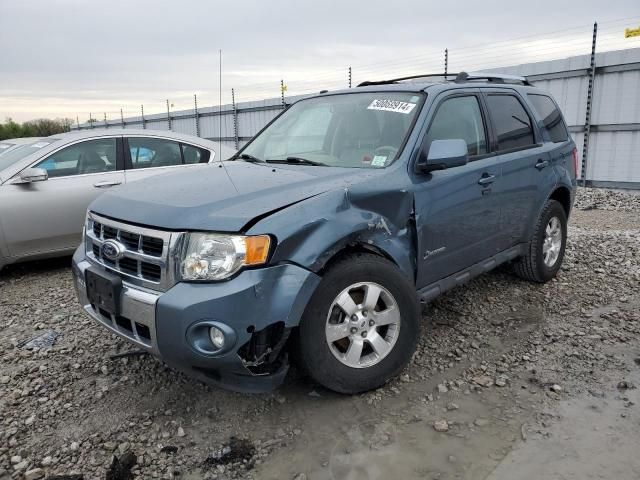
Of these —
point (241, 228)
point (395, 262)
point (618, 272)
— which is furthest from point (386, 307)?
point (618, 272)

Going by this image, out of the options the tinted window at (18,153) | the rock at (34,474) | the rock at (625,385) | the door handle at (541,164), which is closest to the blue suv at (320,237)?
the door handle at (541,164)

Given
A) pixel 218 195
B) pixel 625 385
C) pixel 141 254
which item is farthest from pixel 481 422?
pixel 141 254

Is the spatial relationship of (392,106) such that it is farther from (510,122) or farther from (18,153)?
(18,153)

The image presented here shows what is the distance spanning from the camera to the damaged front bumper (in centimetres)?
253

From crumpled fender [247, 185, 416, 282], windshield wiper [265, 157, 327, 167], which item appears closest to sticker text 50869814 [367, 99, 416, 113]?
windshield wiper [265, 157, 327, 167]

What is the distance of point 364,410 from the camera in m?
3.01

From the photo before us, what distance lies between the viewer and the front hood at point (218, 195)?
268 centimetres

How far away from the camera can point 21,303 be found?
4.92 metres

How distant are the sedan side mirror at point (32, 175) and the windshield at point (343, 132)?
2411 mm

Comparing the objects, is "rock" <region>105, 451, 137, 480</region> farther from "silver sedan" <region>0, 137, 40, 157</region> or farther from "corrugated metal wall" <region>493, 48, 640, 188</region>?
"corrugated metal wall" <region>493, 48, 640, 188</region>

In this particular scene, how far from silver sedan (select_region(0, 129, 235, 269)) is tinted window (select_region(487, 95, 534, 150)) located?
276 cm

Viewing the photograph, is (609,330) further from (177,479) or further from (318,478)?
(177,479)

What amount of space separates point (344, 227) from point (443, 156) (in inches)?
34.9

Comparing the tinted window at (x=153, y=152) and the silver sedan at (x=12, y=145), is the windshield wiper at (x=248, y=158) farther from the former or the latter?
the silver sedan at (x=12, y=145)
